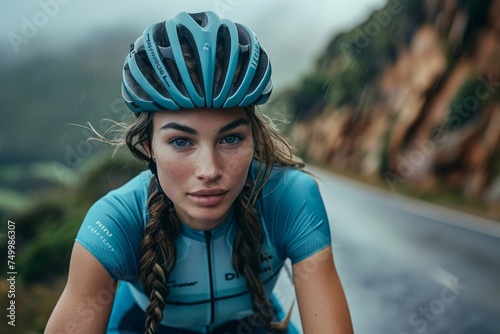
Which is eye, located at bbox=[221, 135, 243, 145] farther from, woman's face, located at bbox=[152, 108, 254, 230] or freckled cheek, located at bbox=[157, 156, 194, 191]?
freckled cheek, located at bbox=[157, 156, 194, 191]

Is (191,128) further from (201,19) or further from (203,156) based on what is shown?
(201,19)

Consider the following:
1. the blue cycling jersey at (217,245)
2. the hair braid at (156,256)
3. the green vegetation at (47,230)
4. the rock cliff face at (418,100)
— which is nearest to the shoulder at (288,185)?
the blue cycling jersey at (217,245)

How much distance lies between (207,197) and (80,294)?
0.52 m

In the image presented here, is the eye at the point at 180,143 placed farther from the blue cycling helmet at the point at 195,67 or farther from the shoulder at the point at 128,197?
the shoulder at the point at 128,197

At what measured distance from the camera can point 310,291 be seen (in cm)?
208

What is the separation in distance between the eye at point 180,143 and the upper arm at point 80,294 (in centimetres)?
45

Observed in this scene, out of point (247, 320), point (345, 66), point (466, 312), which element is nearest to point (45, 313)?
point (247, 320)

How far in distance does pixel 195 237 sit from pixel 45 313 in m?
2.93

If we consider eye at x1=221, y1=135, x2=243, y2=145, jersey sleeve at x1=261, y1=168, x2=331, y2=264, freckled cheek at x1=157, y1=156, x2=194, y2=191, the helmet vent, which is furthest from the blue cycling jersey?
the helmet vent

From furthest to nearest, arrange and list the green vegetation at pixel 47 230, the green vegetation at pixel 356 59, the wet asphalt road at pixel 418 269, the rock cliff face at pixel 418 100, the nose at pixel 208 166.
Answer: the green vegetation at pixel 356 59
the rock cliff face at pixel 418 100
the wet asphalt road at pixel 418 269
the green vegetation at pixel 47 230
the nose at pixel 208 166

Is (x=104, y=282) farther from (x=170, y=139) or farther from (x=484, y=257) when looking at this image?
(x=484, y=257)

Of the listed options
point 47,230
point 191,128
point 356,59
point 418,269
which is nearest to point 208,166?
point 191,128

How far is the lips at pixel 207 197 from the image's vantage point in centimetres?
194

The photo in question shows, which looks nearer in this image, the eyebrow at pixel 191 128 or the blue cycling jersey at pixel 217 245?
the eyebrow at pixel 191 128
